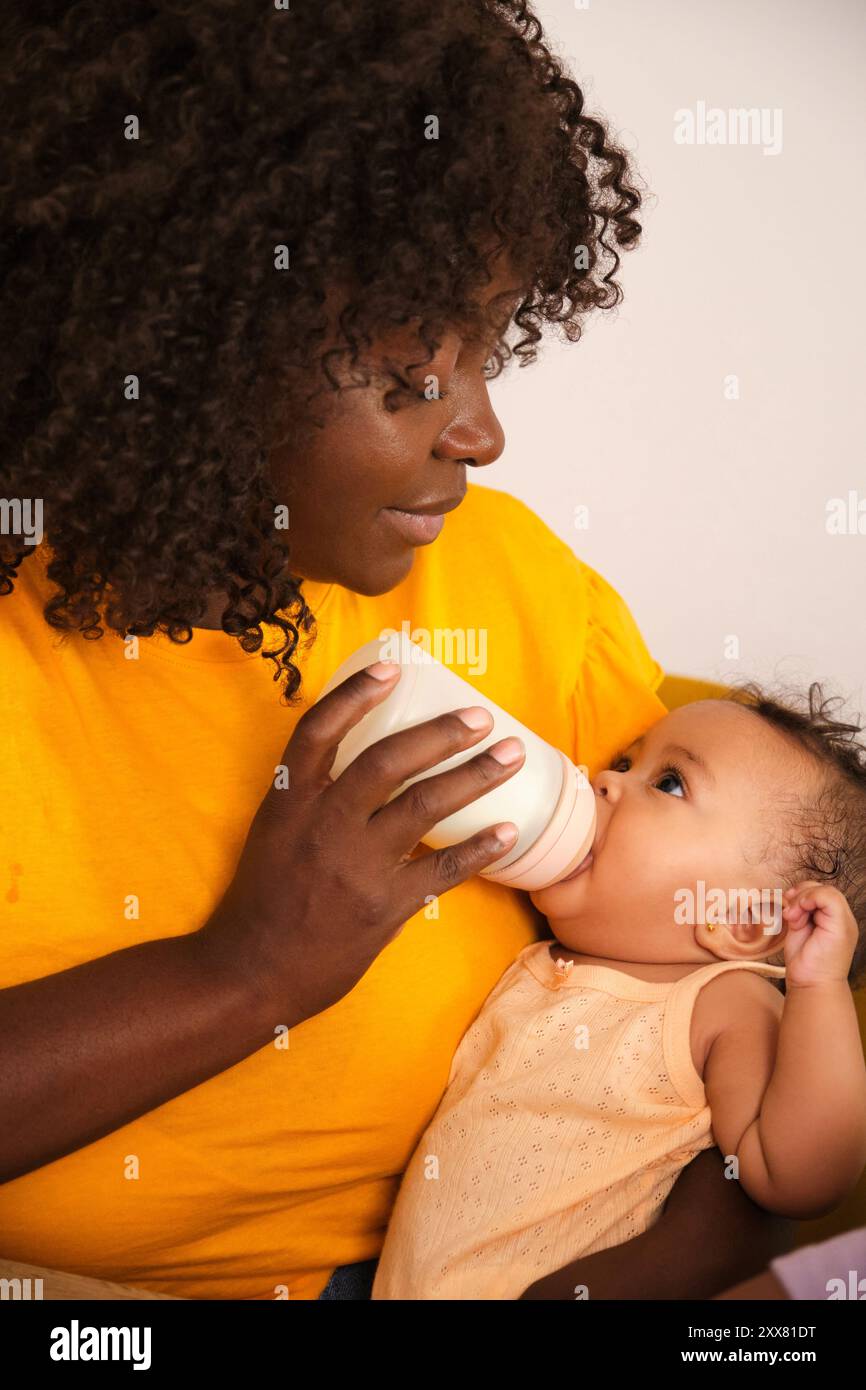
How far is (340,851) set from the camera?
106cm

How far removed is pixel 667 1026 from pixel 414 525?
56 cm

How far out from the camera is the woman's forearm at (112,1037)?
1046mm

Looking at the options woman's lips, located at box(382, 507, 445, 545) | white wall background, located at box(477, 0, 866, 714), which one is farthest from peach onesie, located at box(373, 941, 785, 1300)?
white wall background, located at box(477, 0, 866, 714)

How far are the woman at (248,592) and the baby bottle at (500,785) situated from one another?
0.06m

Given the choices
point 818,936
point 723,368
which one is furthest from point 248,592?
point 723,368

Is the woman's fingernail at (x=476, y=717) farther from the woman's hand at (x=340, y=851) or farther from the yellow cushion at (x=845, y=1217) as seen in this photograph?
the yellow cushion at (x=845, y=1217)

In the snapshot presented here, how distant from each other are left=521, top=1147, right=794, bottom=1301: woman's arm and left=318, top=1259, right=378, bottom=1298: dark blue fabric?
0.61 feet

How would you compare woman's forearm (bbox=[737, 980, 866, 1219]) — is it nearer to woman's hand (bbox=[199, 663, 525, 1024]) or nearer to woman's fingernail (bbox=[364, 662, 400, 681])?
woman's hand (bbox=[199, 663, 525, 1024])

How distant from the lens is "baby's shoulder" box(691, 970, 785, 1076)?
Answer: 1.30 metres

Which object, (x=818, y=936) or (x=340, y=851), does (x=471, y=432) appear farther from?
(x=818, y=936)

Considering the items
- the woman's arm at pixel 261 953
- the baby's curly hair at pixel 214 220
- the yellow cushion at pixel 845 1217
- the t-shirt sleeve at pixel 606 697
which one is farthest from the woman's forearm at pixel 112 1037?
the yellow cushion at pixel 845 1217

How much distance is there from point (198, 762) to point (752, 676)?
1.31m
